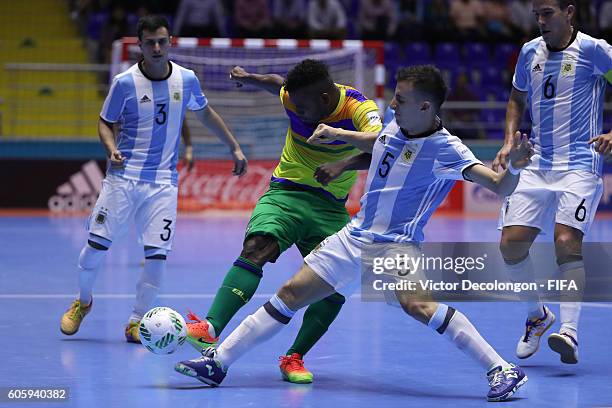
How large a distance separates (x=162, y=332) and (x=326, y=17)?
13564 mm

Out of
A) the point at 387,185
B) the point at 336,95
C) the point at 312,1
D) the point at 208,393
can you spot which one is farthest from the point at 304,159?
the point at 312,1

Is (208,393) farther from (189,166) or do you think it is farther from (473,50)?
(473,50)

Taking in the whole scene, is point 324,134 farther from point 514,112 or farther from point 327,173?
point 514,112

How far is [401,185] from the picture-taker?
5.47m

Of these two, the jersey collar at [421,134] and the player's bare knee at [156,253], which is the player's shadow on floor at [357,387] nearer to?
the jersey collar at [421,134]

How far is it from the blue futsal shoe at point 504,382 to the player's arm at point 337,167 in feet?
4.08

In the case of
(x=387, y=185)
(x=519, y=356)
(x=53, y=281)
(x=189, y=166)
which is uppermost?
(x=387, y=185)

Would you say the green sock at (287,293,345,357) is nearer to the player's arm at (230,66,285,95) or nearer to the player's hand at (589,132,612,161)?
the player's arm at (230,66,285,95)

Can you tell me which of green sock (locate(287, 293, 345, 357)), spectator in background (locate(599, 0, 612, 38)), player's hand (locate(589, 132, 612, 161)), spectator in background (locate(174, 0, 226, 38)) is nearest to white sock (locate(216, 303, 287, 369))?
green sock (locate(287, 293, 345, 357))

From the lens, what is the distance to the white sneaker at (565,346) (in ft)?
20.0

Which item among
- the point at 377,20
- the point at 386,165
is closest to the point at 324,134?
the point at 386,165

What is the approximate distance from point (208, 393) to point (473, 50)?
1494 cm

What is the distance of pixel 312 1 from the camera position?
18406mm

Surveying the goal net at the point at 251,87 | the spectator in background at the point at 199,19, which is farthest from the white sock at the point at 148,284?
the spectator in background at the point at 199,19
